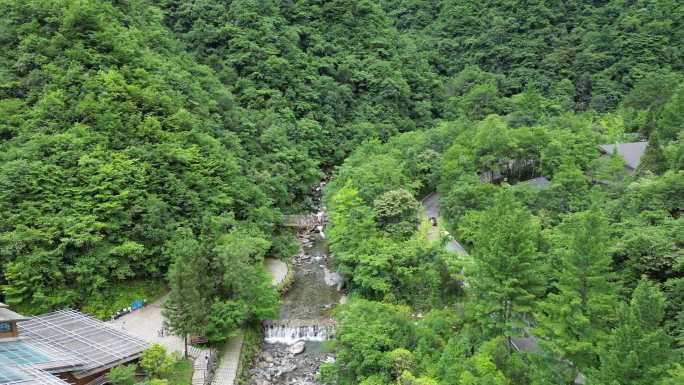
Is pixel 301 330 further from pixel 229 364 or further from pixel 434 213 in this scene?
pixel 434 213

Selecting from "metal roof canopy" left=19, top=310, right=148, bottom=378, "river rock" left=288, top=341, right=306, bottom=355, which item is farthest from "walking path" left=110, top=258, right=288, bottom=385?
"river rock" left=288, top=341, right=306, bottom=355

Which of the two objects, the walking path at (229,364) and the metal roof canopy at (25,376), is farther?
the walking path at (229,364)

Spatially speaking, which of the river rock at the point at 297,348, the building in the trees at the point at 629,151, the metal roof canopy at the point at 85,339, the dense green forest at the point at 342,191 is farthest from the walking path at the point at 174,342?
the building in the trees at the point at 629,151

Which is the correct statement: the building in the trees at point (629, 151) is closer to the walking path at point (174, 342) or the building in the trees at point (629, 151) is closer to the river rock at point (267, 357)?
the river rock at point (267, 357)

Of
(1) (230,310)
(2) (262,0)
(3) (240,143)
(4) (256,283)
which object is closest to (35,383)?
(1) (230,310)

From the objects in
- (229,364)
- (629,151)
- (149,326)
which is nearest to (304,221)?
(149,326)

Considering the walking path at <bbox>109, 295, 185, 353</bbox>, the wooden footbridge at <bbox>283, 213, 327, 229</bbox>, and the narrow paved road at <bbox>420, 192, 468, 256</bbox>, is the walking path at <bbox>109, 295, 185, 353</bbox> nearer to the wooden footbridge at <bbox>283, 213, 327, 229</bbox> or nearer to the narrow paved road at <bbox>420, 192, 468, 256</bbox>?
the wooden footbridge at <bbox>283, 213, 327, 229</bbox>
